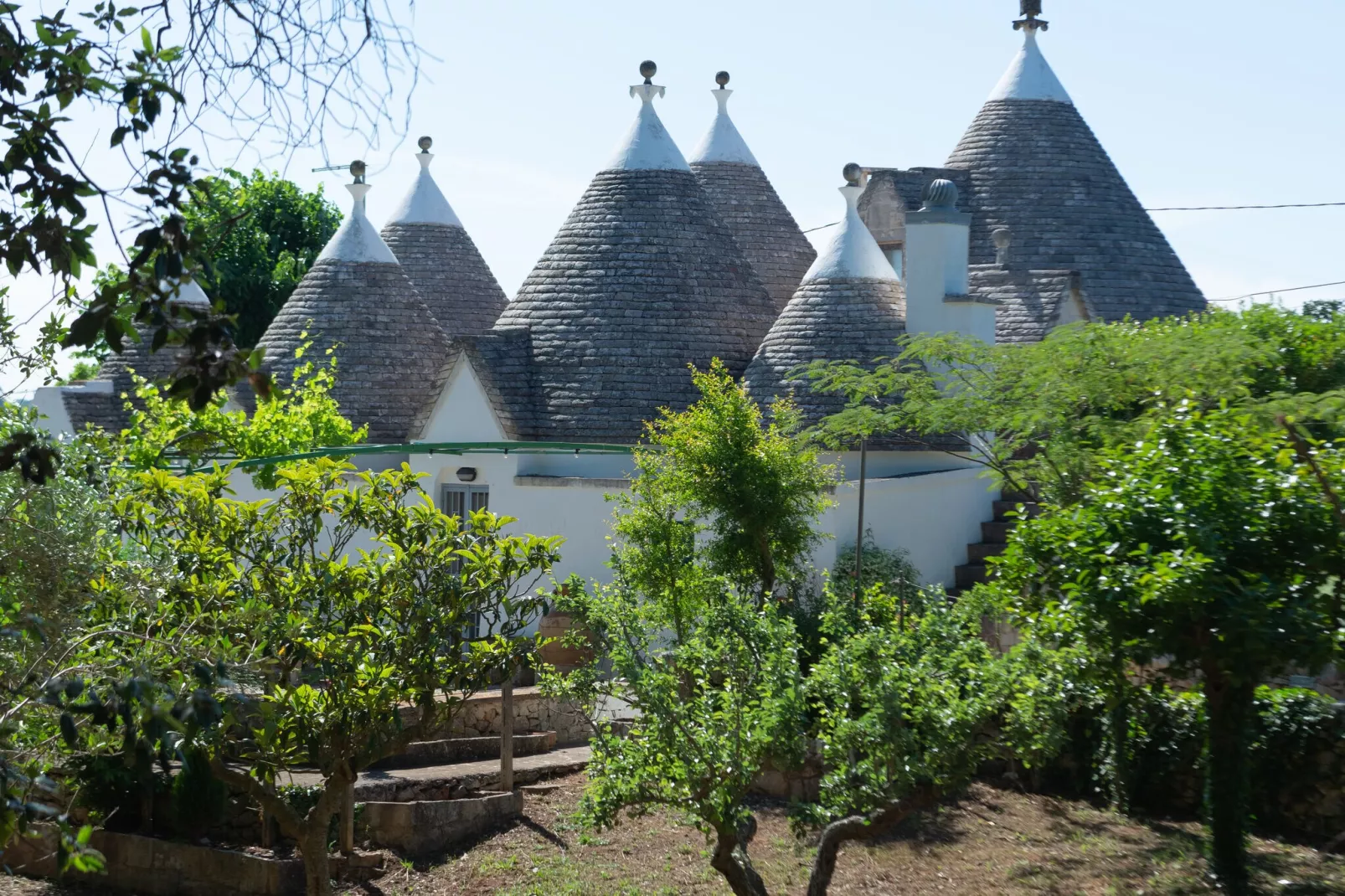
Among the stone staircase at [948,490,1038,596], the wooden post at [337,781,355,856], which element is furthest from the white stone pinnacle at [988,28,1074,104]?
the wooden post at [337,781,355,856]

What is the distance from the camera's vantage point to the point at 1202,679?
8703 millimetres

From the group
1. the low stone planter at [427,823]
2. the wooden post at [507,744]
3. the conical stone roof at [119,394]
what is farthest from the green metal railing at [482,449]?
the low stone planter at [427,823]

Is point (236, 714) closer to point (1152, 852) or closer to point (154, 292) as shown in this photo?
point (154, 292)

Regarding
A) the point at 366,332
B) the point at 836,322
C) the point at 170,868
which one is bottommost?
the point at 170,868

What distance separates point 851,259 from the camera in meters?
18.0

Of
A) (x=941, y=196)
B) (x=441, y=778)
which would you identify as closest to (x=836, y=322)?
(x=941, y=196)

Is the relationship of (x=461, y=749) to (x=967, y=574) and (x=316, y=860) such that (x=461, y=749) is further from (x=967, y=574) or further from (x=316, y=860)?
(x=967, y=574)

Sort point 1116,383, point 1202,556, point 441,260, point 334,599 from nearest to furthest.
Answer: point 1202,556
point 334,599
point 1116,383
point 441,260

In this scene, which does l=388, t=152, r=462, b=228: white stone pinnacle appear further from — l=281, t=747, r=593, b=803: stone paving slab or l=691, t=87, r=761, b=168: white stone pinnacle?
l=281, t=747, r=593, b=803: stone paving slab

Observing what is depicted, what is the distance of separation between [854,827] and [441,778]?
4568 mm

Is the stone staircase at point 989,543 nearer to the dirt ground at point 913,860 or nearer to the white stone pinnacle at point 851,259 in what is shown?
the white stone pinnacle at point 851,259

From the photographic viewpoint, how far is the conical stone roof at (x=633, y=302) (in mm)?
17484

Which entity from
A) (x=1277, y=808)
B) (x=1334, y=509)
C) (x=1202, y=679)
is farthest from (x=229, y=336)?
(x=1277, y=808)

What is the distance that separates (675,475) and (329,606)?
191 inches
